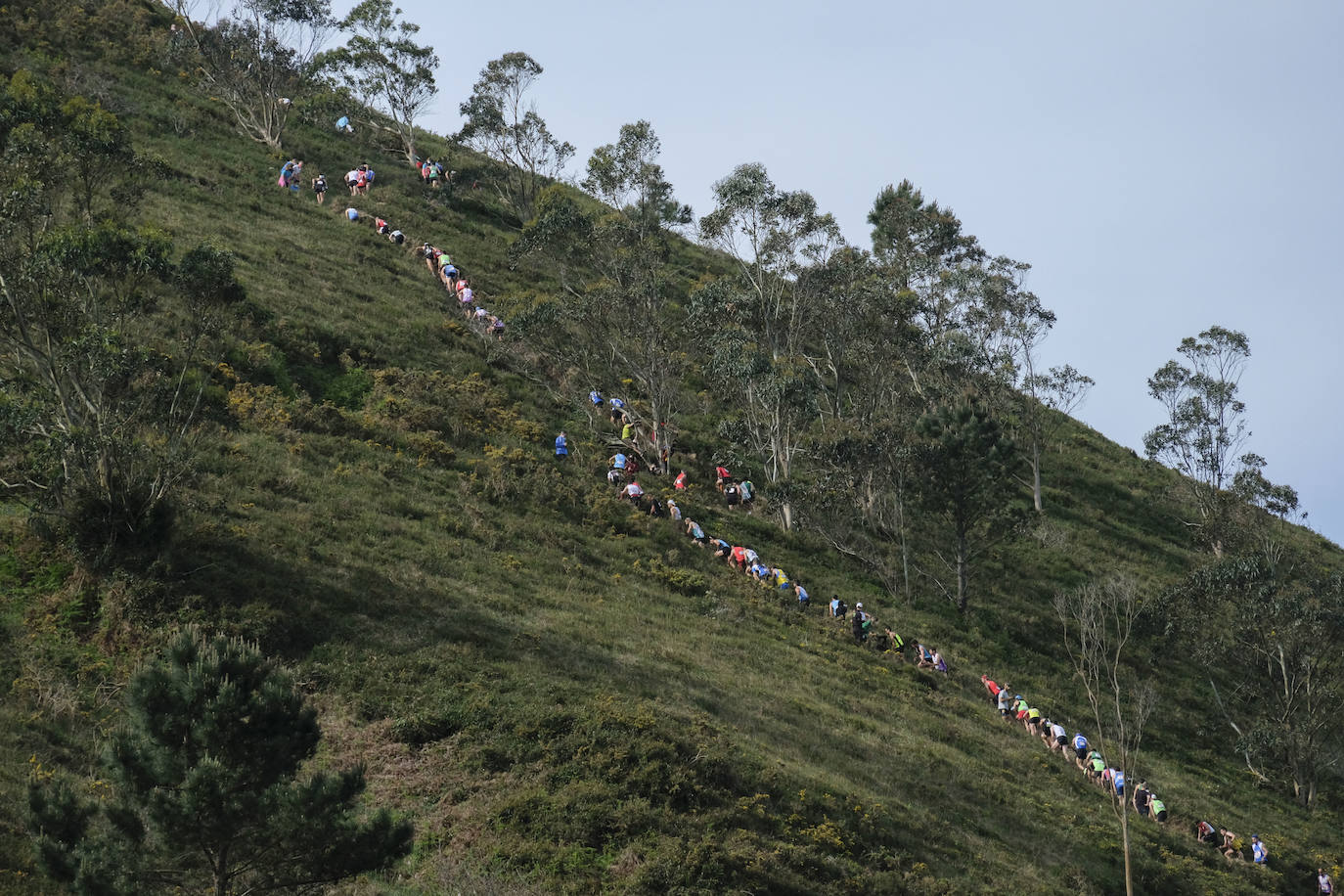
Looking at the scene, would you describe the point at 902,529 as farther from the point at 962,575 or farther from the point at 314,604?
the point at 314,604

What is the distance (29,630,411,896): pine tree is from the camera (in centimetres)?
1116

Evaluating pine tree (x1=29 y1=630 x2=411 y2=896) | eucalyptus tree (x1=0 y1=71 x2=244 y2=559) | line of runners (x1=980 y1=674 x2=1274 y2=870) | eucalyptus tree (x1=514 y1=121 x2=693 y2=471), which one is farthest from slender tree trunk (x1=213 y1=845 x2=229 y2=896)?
eucalyptus tree (x1=514 y1=121 x2=693 y2=471)

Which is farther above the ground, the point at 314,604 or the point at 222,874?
the point at 314,604

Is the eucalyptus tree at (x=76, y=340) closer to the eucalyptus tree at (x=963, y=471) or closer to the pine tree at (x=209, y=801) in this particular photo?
the pine tree at (x=209, y=801)

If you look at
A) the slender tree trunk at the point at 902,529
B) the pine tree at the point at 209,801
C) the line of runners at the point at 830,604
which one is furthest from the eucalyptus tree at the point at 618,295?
the pine tree at the point at 209,801

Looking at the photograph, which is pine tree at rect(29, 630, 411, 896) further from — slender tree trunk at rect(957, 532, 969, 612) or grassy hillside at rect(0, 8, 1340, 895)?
slender tree trunk at rect(957, 532, 969, 612)

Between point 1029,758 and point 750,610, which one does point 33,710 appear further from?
point 1029,758

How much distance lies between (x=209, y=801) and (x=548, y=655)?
39.1 ft

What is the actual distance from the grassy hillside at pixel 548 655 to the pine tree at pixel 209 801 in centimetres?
287

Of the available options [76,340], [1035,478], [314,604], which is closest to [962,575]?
[1035,478]

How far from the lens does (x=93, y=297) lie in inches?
907

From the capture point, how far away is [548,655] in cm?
2295

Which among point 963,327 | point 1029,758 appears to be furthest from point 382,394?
point 963,327

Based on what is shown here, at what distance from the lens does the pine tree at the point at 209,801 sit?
440 inches
